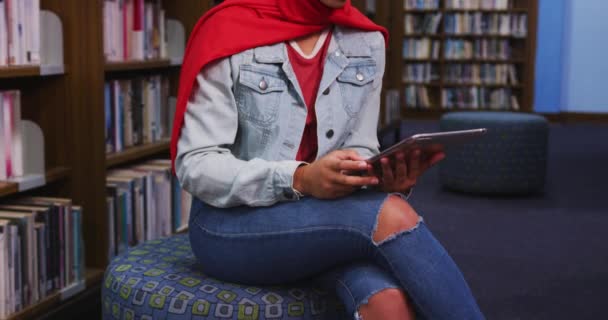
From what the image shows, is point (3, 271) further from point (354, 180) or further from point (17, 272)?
point (354, 180)

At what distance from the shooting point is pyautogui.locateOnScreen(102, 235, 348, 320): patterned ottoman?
1391mm

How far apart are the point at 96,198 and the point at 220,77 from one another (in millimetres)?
941

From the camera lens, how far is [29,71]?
2.02m

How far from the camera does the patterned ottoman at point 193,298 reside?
139cm

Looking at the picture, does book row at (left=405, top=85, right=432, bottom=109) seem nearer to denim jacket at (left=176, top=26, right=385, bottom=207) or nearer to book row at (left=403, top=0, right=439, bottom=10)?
book row at (left=403, top=0, right=439, bottom=10)

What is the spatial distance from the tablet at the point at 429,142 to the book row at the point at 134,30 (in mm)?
1405

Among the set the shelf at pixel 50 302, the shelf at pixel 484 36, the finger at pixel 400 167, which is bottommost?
the shelf at pixel 50 302

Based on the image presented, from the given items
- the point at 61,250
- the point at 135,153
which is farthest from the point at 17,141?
the point at 135,153

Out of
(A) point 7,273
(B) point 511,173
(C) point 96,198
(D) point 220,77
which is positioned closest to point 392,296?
(D) point 220,77

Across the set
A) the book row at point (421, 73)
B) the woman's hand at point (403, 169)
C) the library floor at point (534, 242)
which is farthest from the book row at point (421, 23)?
the woman's hand at point (403, 169)

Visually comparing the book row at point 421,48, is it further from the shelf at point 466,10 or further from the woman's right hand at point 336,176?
the woman's right hand at point 336,176

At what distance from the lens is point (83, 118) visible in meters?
2.24

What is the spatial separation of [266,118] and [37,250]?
0.88 meters

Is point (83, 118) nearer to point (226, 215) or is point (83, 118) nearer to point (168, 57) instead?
point (168, 57)
